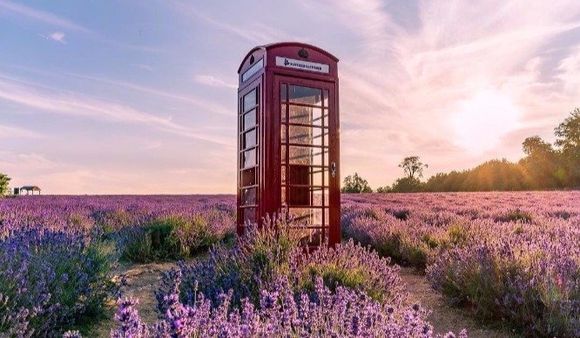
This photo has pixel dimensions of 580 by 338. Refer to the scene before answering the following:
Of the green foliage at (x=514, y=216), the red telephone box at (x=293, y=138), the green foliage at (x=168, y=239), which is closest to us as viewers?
the red telephone box at (x=293, y=138)

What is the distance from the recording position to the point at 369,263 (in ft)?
15.1

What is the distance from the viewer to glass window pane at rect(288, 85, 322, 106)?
5.34 meters

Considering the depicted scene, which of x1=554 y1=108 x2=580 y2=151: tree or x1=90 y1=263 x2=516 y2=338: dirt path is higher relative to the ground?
x1=554 y1=108 x2=580 y2=151: tree

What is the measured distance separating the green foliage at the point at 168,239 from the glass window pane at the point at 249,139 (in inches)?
93.8

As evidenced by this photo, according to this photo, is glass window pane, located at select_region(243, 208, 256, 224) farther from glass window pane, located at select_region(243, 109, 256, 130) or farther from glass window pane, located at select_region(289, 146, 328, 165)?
glass window pane, located at select_region(243, 109, 256, 130)

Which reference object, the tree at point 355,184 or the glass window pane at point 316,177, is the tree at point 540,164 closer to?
the tree at point 355,184

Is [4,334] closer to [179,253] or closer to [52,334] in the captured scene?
[52,334]

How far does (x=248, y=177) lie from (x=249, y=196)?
197 mm

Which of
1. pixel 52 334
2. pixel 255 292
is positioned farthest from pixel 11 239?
pixel 255 292

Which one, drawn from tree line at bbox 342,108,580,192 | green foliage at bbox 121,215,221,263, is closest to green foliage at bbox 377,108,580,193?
tree line at bbox 342,108,580,192

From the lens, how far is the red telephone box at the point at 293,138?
5168 millimetres

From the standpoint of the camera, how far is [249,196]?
18.6ft

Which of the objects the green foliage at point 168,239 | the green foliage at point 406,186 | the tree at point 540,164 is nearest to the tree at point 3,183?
the green foliage at point 168,239

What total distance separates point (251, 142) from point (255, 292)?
1848mm
